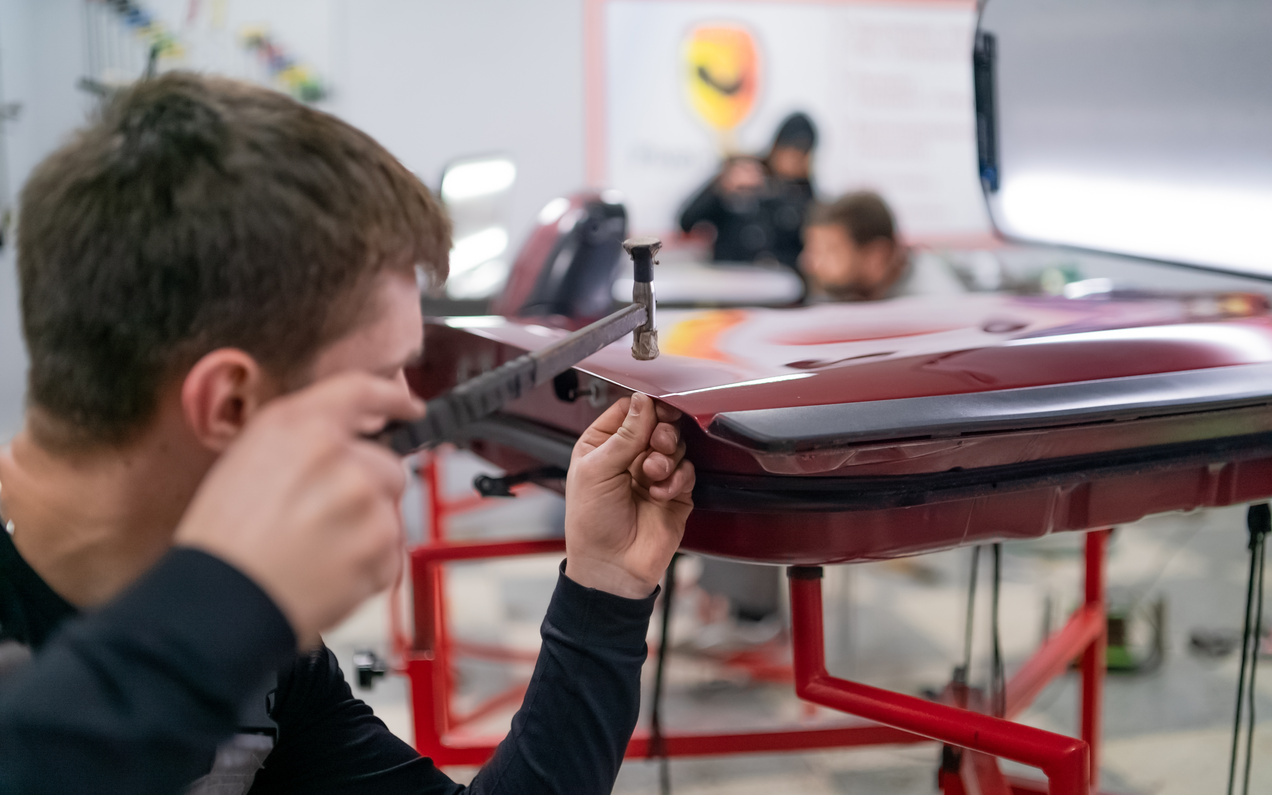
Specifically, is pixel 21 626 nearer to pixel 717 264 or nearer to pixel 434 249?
pixel 434 249

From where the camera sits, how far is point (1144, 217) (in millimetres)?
973

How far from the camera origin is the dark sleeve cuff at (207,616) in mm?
348

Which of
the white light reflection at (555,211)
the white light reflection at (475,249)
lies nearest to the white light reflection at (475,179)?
the white light reflection at (475,249)

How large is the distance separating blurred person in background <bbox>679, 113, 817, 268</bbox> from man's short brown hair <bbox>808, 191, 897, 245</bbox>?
4.51 feet

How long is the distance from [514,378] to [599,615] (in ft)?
0.77

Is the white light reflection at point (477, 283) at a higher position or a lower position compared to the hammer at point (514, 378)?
lower

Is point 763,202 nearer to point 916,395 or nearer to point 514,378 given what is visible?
point 916,395

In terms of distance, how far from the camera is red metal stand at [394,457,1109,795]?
65 centimetres

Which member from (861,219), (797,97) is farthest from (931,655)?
(797,97)

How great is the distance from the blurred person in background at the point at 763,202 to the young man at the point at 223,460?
3297mm

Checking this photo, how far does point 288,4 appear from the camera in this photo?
365 cm

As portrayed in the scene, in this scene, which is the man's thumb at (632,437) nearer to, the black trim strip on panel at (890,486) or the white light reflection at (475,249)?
the black trim strip on panel at (890,486)

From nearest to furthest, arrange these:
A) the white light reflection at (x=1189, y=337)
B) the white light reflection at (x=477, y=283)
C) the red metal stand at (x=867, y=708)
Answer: the red metal stand at (x=867, y=708)
the white light reflection at (x=1189, y=337)
the white light reflection at (x=477, y=283)

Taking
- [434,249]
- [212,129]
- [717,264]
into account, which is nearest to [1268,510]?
Answer: [434,249]
